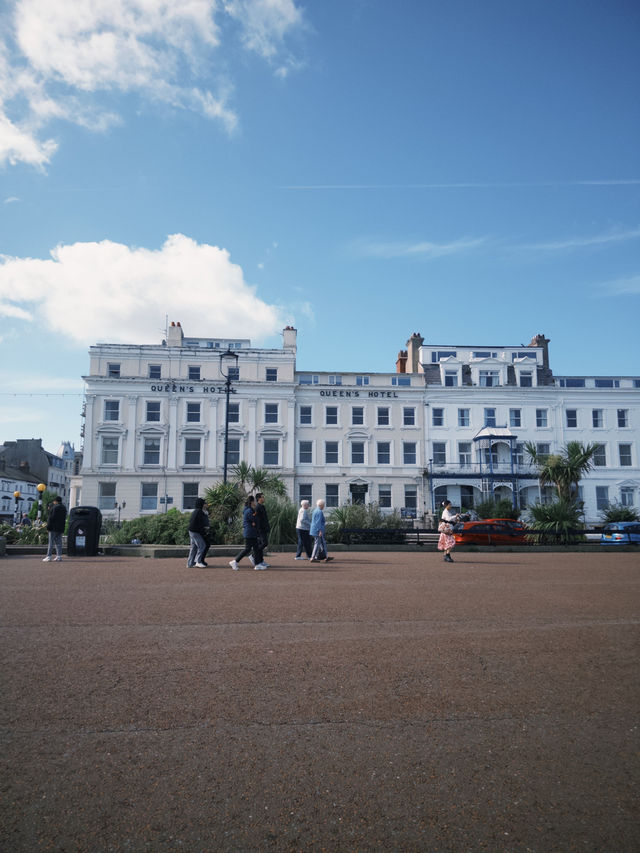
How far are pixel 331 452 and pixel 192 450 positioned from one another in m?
9.91

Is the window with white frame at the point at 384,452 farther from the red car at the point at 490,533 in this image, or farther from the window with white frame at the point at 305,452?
the red car at the point at 490,533

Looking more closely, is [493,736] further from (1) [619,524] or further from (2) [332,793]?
(1) [619,524]

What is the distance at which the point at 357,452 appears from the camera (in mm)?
45375

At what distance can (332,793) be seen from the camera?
307 centimetres

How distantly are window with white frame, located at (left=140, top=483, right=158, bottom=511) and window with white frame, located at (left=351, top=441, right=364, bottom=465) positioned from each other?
555 inches

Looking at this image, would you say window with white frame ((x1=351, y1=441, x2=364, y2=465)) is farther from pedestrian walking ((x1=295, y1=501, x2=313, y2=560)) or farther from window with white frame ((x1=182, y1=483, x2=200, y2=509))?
pedestrian walking ((x1=295, y1=501, x2=313, y2=560))

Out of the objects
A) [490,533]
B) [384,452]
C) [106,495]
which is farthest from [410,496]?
[490,533]

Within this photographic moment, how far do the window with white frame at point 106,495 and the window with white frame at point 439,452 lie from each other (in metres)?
22.8

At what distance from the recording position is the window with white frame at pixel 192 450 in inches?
1729

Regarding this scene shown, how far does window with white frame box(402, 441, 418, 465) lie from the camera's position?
45.5 m

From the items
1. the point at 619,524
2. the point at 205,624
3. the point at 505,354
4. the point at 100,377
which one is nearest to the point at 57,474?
the point at 100,377

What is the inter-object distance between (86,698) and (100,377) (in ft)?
138

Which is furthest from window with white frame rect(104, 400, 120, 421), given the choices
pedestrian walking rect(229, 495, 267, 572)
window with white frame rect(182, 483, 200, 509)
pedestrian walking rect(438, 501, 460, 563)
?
pedestrian walking rect(229, 495, 267, 572)

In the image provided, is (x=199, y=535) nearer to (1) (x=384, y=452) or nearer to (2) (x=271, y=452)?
(2) (x=271, y=452)
